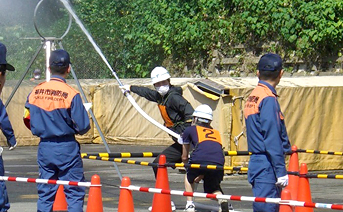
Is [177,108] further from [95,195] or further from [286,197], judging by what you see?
[286,197]

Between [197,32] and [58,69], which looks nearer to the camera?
[58,69]

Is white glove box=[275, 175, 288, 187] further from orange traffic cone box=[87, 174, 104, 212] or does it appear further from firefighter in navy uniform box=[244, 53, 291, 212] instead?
orange traffic cone box=[87, 174, 104, 212]

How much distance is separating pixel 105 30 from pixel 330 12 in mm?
10275

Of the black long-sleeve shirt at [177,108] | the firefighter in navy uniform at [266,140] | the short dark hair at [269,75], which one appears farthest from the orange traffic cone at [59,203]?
the short dark hair at [269,75]

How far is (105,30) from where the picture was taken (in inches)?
1125

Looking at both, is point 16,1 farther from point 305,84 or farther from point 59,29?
point 305,84

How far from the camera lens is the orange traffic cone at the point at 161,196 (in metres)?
9.31

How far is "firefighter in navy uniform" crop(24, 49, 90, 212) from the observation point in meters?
7.67

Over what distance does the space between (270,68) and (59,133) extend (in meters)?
2.13

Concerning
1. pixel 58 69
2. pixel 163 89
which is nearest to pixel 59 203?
pixel 163 89

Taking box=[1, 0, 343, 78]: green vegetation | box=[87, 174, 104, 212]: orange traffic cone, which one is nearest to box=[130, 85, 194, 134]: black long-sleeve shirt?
box=[87, 174, 104, 212]: orange traffic cone

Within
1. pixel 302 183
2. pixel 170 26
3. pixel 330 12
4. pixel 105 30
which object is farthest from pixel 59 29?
pixel 302 183

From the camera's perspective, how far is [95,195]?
7586 mm

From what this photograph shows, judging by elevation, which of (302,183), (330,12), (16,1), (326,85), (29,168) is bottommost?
(302,183)
